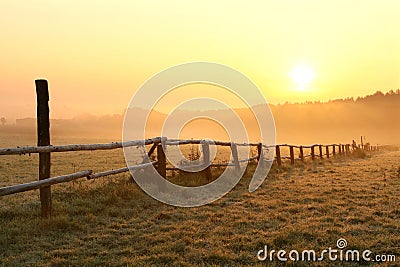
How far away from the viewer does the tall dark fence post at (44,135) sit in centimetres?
629

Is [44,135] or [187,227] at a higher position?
[44,135]

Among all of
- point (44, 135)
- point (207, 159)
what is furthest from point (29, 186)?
point (207, 159)

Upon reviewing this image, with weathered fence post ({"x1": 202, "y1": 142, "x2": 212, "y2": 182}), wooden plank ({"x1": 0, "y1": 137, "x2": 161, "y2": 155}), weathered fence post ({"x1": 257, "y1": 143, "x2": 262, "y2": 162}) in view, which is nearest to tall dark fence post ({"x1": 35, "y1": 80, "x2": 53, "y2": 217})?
wooden plank ({"x1": 0, "y1": 137, "x2": 161, "y2": 155})

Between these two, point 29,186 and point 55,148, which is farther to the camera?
point 55,148

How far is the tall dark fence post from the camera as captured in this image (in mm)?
6293

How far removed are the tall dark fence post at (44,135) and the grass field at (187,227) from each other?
0.95 feet

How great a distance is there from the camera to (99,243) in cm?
521

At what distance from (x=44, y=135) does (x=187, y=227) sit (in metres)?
3.10

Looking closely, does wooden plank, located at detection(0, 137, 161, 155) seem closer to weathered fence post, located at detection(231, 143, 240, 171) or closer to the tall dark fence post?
the tall dark fence post

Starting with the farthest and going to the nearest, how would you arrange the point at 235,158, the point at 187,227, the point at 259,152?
the point at 259,152
the point at 235,158
the point at 187,227

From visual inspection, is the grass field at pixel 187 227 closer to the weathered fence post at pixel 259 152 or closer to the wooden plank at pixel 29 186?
the wooden plank at pixel 29 186

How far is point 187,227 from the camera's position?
5.89m

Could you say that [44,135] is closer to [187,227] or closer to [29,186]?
[29,186]

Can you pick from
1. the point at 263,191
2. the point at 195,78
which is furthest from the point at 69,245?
the point at 195,78
